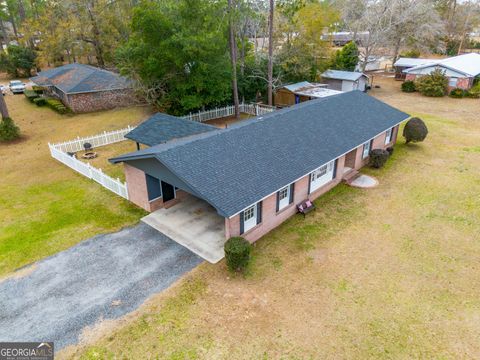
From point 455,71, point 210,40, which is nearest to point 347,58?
point 455,71

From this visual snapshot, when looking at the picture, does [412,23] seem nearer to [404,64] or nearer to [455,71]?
[404,64]

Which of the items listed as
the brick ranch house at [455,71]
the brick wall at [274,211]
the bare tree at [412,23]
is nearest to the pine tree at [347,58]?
the bare tree at [412,23]

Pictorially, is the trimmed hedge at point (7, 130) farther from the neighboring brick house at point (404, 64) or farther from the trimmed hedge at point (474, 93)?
the neighboring brick house at point (404, 64)

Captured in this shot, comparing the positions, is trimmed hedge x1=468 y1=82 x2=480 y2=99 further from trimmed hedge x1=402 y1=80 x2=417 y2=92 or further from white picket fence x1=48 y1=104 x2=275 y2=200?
white picket fence x1=48 y1=104 x2=275 y2=200

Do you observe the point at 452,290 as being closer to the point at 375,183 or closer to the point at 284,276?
the point at 284,276

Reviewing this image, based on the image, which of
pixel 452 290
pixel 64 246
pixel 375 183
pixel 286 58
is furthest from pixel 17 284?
pixel 286 58

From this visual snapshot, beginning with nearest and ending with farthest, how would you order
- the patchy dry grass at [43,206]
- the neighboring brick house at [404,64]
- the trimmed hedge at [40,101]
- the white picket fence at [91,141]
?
the patchy dry grass at [43,206]
the white picket fence at [91,141]
the trimmed hedge at [40,101]
the neighboring brick house at [404,64]
